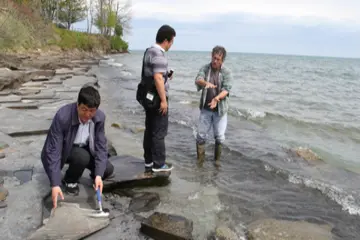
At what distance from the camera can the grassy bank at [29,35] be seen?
20.0 meters

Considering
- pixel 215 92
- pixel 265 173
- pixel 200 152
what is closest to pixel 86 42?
pixel 200 152

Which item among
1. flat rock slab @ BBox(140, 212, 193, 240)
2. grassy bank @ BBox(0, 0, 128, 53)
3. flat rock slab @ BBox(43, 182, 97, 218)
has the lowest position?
flat rock slab @ BBox(140, 212, 193, 240)

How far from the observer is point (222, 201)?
13.6 feet

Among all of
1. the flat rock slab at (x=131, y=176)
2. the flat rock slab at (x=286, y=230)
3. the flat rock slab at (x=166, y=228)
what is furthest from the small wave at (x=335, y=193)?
the flat rock slab at (x=166, y=228)

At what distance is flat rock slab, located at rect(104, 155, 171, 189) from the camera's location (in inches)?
157

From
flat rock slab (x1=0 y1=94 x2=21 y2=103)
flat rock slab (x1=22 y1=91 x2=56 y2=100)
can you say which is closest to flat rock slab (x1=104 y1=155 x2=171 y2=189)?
flat rock slab (x1=0 y1=94 x2=21 y2=103)

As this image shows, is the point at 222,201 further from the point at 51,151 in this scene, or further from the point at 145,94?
the point at 51,151

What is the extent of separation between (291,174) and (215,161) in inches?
49.5

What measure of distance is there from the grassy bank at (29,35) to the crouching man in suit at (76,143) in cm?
1815

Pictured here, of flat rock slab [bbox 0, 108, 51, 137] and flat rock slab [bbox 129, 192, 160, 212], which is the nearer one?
flat rock slab [bbox 129, 192, 160, 212]

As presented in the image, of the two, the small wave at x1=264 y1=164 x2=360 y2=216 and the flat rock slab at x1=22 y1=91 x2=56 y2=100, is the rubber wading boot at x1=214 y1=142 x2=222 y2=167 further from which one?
the flat rock slab at x1=22 y1=91 x2=56 y2=100

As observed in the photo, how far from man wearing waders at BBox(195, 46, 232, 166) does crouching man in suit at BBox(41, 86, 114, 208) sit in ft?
7.11

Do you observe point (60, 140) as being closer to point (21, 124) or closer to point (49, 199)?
point (49, 199)

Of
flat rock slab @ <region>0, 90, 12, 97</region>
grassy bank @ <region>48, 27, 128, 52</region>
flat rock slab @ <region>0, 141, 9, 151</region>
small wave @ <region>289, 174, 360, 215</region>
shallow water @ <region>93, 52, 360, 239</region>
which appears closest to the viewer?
shallow water @ <region>93, 52, 360, 239</region>
